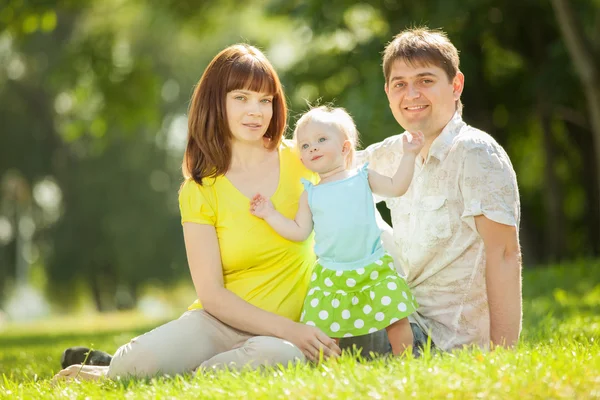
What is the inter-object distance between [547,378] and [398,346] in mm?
1021

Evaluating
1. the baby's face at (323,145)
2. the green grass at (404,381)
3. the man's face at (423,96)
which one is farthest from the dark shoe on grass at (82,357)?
the man's face at (423,96)

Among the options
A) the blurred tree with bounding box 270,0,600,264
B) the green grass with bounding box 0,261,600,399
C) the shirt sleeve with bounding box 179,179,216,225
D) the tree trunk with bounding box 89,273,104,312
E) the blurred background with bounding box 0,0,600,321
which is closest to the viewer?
the green grass with bounding box 0,261,600,399

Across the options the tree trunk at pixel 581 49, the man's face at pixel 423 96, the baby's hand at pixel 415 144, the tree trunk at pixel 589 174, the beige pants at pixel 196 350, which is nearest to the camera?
the beige pants at pixel 196 350

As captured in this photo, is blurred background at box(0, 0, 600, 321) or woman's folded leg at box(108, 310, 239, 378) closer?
woman's folded leg at box(108, 310, 239, 378)

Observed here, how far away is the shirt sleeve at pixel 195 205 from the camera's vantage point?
421cm

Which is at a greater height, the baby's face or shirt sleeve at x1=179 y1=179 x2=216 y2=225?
the baby's face

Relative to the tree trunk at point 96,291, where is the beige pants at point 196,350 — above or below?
above

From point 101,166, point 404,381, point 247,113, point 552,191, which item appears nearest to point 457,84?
point 247,113

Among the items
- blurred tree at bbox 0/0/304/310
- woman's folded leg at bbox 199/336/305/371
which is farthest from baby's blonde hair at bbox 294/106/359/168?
blurred tree at bbox 0/0/304/310

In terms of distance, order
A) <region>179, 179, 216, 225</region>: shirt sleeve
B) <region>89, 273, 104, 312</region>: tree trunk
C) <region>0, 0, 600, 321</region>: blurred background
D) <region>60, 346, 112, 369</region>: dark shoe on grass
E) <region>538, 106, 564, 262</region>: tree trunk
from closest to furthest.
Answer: <region>179, 179, 216, 225</region>: shirt sleeve → <region>60, 346, 112, 369</region>: dark shoe on grass → <region>0, 0, 600, 321</region>: blurred background → <region>538, 106, 564, 262</region>: tree trunk → <region>89, 273, 104, 312</region>: tree trunk

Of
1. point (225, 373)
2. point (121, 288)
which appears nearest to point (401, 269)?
point (225, 373)

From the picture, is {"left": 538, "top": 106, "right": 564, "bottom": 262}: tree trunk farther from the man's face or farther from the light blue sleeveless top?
the light blue sleeveless top

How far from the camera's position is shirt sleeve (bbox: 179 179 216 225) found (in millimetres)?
4211

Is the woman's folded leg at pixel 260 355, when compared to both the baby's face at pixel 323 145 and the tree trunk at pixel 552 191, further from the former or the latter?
the tree trunk at pixel 552 191
